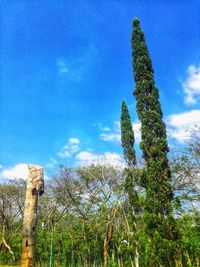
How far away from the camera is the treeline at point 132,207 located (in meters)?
12.7

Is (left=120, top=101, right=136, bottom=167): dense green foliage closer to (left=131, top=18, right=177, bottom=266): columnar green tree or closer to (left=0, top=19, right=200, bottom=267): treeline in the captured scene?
(left=0, top=19, right=200, bottom=267): treeline

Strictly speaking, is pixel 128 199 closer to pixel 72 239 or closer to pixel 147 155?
pixel 147 155

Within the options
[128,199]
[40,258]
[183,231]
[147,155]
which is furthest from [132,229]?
[40,258]

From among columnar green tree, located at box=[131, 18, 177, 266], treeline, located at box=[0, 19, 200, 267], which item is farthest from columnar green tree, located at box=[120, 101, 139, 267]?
columnar green tree, located at box=[131, 18, 177, 266]

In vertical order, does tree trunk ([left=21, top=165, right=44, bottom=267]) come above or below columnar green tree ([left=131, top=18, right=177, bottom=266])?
below

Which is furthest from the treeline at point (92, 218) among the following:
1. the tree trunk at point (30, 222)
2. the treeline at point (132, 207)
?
the tree trunk at point (30, 222)

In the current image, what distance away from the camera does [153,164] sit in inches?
525

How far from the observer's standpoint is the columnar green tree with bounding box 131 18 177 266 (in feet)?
38.7

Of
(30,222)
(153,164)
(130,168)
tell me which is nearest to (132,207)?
(130,168)

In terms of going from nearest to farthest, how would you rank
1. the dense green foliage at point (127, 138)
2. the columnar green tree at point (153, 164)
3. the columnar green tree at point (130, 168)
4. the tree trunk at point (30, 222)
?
the tree trunk at point (30, 222)
the columnar green tree at point (153, 164)
the columnar green tree at point (130, 168)
the dense green foliage at point (127, 138)

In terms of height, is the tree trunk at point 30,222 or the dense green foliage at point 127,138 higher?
the dense green foliage at point 127,138

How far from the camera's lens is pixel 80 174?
79.3 feet

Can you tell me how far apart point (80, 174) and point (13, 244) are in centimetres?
1194

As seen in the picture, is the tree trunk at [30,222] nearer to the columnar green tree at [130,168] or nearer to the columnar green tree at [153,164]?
Answer: the columnar green tree at [153,164]
